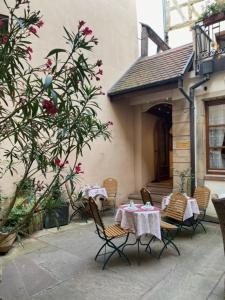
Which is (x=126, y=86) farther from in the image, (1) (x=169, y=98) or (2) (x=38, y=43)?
(2) (x=38, y=43)

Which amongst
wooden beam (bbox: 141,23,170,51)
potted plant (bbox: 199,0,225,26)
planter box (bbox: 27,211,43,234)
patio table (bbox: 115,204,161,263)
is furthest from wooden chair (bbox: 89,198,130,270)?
wooden beam (bbox: 141,23,170,51)

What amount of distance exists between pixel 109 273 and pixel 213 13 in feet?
18.1

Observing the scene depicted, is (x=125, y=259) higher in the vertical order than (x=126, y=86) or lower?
lower

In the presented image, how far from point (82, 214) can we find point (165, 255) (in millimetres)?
3079

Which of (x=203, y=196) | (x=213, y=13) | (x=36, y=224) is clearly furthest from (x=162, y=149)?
(x=36, y=224)

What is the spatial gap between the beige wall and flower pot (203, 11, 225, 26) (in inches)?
117

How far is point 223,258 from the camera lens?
3.92m

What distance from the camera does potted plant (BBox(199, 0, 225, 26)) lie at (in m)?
5.55

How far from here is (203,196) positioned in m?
5.45

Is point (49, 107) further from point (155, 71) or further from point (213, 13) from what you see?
point (155, 71)

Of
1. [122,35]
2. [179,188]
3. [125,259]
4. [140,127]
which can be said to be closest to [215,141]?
[179,188]

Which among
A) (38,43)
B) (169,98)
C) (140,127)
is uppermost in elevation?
(38,43)

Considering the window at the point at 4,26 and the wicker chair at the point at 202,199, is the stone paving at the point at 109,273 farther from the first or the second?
the window at the point at 4,26

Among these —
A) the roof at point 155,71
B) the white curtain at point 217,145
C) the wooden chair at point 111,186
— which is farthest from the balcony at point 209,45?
the wooden chair at point 111,186
